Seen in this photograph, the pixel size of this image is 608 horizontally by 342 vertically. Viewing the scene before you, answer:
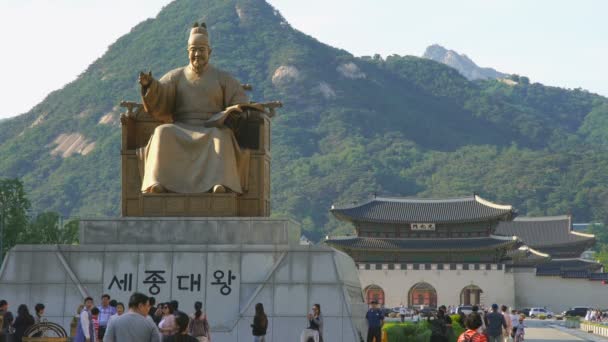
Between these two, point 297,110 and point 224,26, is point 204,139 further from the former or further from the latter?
point 224,26

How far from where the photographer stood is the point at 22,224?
3556cm

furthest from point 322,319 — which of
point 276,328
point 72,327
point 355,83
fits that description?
Result: point 355,83

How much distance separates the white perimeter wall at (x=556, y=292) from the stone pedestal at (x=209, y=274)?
40.6m

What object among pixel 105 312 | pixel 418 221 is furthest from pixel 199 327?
pixel 418 221

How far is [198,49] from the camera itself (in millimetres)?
16891

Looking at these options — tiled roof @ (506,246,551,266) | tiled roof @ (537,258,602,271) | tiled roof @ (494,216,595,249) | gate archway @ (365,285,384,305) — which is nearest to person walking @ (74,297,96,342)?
gate archway @ (365,285,384,305)

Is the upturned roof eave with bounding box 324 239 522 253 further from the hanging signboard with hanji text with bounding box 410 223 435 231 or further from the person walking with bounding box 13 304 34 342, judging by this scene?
the person walking with bounding box 13 304 34 342

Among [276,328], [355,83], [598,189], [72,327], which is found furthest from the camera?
[355,83]

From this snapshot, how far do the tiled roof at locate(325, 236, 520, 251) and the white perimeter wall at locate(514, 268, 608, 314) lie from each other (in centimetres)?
283

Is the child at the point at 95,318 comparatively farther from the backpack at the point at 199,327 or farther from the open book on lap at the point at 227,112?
the open book on lap at the point at 227,112

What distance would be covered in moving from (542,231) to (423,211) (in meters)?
15.4

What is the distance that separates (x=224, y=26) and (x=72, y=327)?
138520mm

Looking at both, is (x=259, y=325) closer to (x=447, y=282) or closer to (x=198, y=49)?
(x=198, y=49)

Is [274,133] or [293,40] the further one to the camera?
[293,40]
